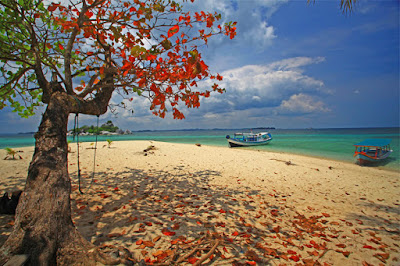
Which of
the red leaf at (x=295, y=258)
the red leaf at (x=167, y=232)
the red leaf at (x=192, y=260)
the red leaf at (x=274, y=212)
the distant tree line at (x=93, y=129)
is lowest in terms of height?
the red leaf at (x=274, y=212)

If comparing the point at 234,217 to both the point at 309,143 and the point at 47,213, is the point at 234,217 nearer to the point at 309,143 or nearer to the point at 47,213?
the point at 47,213

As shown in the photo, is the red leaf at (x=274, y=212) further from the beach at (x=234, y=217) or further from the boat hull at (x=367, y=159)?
the boat hull at (x=367, y=159)

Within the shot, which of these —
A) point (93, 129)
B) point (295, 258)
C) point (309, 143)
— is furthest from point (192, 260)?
point (309, 143)

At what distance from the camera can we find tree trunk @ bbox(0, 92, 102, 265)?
197 centimetres

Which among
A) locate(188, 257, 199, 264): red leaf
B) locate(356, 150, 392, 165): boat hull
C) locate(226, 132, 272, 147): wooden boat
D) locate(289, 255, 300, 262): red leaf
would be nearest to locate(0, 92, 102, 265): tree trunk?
locate(188, 257, 199, 264): red leaf

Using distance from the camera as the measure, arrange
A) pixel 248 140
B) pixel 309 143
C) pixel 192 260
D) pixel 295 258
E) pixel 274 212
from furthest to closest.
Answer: pixel 309 143 → pixel 248 140 → pixel 274 212 → pixel 295 258 → pixel 192 260

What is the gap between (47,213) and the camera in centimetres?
216

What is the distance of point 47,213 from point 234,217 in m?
3.27

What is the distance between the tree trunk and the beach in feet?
2.22

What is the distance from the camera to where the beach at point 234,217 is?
280 centimetres

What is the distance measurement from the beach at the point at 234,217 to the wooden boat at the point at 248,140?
1636 cm

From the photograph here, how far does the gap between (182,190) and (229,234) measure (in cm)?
256

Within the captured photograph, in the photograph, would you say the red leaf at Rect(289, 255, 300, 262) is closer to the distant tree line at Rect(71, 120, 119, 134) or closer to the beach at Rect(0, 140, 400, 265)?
the beach at Rect(0, 140, 400, 265)

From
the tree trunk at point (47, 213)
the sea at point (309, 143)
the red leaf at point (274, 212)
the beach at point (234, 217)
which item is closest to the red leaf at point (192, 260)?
the beach at point (234, 217)
